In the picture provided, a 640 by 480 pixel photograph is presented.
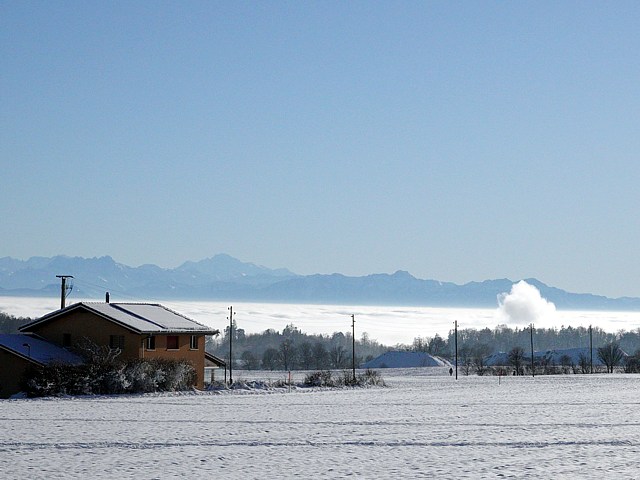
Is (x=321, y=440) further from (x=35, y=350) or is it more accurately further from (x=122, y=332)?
(x=35, y=350)

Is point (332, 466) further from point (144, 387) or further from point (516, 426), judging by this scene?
point (144, 387)

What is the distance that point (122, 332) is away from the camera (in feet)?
207

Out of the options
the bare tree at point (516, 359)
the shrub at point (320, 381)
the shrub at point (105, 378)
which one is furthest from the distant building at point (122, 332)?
the bare tree at point (516, 359)

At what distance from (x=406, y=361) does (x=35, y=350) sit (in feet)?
421

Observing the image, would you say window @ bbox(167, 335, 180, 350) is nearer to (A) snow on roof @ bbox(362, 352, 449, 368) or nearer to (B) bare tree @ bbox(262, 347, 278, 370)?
(A) snow on roof @ bbox(362, 352, 449, 368)

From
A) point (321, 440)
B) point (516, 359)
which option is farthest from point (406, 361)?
point (321, 440)

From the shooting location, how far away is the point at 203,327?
66688 mm

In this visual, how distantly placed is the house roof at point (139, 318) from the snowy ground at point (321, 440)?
14.8m

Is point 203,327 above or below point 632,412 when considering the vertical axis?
above

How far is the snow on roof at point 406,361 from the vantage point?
179887mm

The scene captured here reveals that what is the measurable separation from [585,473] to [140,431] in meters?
16.0

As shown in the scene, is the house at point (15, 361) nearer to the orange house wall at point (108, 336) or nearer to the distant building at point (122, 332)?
the distant building at point (122, 332)

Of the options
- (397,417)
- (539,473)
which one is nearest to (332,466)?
(539,473)

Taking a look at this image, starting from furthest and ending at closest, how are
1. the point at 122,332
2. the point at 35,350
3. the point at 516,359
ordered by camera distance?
the point at 516,359
the point at 122,332
the point at 35,350
